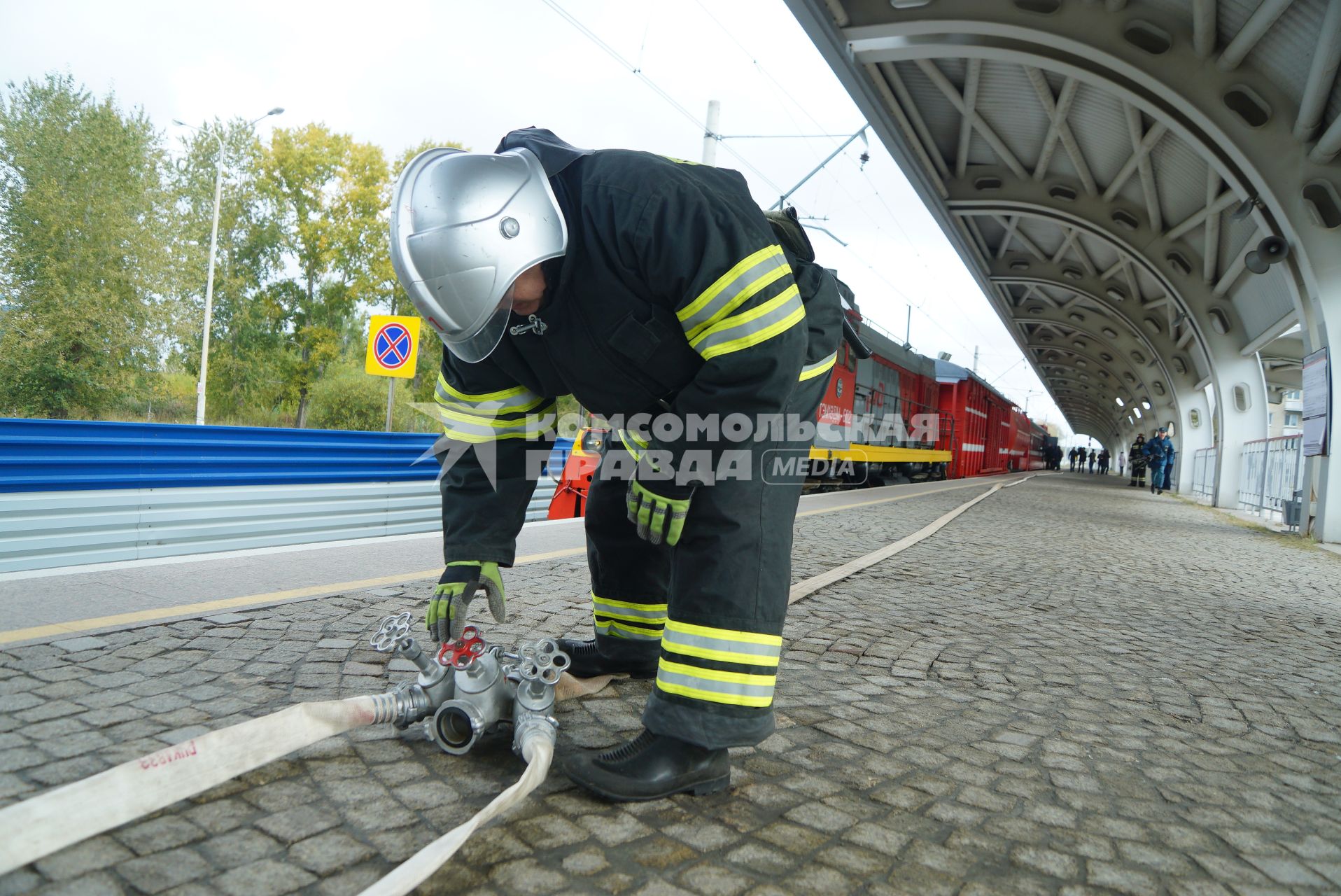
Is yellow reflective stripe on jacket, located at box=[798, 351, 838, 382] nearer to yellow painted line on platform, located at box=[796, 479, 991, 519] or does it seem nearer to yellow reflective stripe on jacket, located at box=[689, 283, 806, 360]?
yellow reflective stripe on jacket, located at box=[689, 283, 806, 360]

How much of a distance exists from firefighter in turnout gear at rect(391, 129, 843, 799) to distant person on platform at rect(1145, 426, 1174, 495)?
92.6 feet

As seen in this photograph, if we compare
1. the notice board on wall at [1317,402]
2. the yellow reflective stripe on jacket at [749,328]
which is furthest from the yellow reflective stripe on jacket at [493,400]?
the notice board on wall at [1317,402]

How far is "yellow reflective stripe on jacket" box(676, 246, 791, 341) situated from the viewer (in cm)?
203

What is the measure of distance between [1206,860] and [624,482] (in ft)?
6.17

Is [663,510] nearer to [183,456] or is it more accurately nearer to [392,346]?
[183,456]

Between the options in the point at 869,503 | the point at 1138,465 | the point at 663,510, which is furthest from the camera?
the point at 1138,465

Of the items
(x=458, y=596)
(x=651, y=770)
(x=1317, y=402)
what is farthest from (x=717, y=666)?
(x=1317, y=402)

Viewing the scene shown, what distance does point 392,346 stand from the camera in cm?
→ 1280

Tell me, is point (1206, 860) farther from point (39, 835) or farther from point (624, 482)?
point (39, 835)

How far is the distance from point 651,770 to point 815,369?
1.20 metres

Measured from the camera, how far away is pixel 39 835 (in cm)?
158

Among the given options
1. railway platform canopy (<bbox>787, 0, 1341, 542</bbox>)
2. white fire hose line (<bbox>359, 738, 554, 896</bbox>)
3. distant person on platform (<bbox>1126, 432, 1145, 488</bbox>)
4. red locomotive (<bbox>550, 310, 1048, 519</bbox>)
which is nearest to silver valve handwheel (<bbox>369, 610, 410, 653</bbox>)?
white fire hose line (<bbox>359, 738, 554, 896</bbox>)

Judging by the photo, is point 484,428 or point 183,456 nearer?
point 484,428

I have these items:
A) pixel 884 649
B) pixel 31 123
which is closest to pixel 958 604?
pixel 884 649
